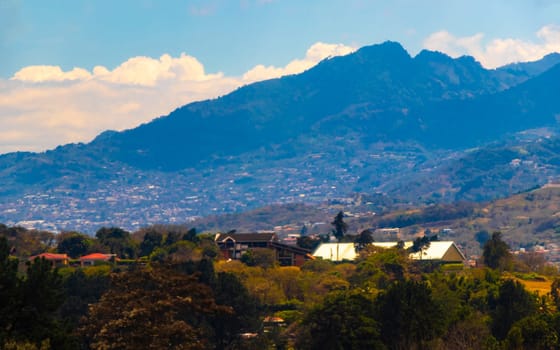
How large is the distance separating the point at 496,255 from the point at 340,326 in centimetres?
6987

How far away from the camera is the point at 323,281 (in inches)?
5192

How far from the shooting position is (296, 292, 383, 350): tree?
8544 centimetres

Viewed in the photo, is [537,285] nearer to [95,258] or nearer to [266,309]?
[266,309]

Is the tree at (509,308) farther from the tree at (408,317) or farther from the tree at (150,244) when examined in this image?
the tree at (150,244)

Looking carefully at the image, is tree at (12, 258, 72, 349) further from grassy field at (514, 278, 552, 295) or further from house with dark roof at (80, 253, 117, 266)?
house with dark roof at (80, 253, 117, 266)

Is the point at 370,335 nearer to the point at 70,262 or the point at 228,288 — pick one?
the point at 228,288

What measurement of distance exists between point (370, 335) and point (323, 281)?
4641 cm

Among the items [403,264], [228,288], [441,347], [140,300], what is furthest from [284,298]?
[140,300]

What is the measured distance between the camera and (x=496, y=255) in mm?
152000

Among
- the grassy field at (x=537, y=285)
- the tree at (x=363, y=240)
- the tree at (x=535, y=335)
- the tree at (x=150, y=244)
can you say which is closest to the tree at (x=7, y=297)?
the tree at (x=535, y=335)

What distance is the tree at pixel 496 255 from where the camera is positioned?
151250 mm

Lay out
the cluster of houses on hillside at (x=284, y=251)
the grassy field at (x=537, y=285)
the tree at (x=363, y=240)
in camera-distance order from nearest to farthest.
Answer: the grassy field at (x=537, y=285) < the cluster of houses on hillside at (x=284, y=251) < the tree at (x=363, y=240)

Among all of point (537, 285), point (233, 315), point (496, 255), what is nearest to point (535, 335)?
point (233, 315)

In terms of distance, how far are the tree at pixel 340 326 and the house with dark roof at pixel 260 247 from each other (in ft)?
263
